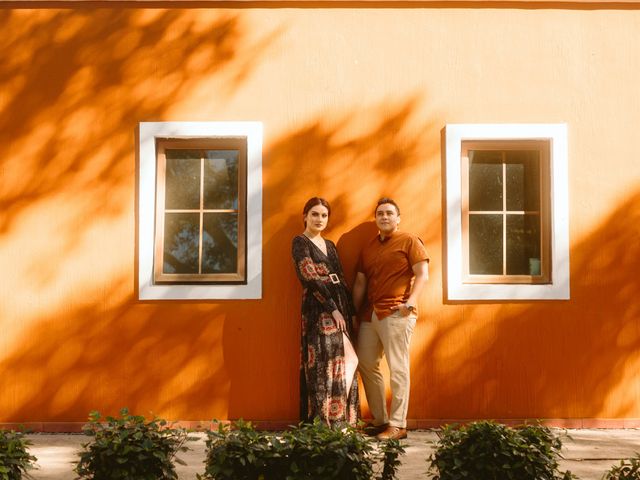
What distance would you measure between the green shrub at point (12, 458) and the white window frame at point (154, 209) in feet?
7.53

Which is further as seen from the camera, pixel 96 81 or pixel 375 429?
pixel 96 81

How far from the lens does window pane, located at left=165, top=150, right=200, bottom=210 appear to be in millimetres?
5867

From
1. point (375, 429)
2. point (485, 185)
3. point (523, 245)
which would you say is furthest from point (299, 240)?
point (523, 245)

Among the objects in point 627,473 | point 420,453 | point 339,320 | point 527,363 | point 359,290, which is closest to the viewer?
point 627,473

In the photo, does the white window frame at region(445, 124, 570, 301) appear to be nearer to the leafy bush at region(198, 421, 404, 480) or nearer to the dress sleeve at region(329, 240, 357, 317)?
the dress sleeve at region(329, 240, 357, 317)

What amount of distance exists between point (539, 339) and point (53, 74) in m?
4.76

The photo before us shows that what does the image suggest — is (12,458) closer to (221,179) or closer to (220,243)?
(220,243)

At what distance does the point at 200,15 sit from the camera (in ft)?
19.1

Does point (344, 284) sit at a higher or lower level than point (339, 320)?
higher

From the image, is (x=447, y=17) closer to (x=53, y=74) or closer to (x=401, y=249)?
(x=401, y=249)

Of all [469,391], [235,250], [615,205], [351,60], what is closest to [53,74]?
[235,250]

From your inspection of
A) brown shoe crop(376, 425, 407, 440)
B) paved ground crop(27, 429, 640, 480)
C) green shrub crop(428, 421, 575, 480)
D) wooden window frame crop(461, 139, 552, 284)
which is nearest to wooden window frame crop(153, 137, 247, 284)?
paved ground crop(27, 429, 640, 480)

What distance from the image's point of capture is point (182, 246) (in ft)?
19.1

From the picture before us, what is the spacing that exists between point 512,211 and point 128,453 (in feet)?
12.8
